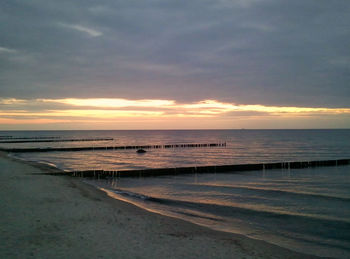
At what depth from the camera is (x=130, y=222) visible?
40.2 ft

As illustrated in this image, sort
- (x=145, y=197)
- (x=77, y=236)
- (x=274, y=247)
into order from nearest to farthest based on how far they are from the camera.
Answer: (x=77, y=236) → (x=274, y=247) → (x=145, y=197)

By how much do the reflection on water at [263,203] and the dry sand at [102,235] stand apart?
6.08ft

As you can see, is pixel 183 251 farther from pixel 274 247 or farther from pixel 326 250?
pixel 326 250

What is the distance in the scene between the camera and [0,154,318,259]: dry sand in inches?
337

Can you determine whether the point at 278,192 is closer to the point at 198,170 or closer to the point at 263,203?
the point at 263,203

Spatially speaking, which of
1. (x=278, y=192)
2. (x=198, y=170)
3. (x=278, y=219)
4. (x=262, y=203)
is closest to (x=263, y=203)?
(x=262, y=203)

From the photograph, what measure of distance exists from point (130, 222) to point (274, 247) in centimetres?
574

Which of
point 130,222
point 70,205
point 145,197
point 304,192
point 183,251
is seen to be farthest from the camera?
point 304,192

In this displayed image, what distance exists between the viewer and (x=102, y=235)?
397 inches

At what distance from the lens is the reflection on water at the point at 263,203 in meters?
12.3

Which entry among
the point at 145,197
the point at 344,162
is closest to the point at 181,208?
the point at 145,197

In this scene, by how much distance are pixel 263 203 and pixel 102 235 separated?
11.8 metres

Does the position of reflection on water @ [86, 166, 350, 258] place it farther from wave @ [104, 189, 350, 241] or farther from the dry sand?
the dry sand

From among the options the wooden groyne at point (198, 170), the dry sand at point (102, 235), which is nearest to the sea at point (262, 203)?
the wooden groyne at point (198, 170)
